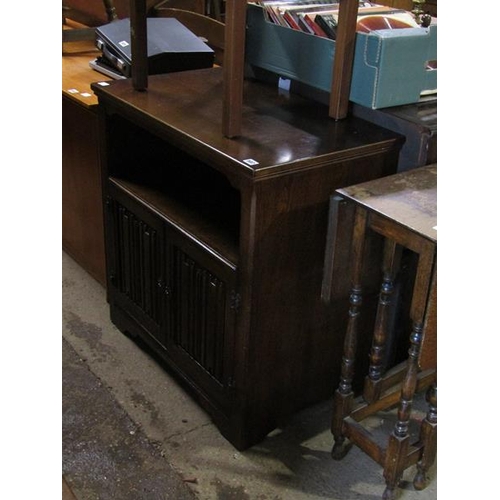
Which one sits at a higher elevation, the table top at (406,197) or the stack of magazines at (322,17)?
the stack of magazines at (322,17)

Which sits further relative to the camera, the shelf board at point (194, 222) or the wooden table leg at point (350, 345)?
the shelf board at point (194, 222)

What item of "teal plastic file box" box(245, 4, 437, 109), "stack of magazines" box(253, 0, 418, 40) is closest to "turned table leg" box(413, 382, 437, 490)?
"teal plastic file box" box(245, 4, 437, 109)

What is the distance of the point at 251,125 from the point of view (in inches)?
67.2

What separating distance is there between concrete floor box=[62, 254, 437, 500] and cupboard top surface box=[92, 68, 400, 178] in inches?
33.3

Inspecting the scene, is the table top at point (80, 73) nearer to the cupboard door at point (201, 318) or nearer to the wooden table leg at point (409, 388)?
the cupboard door at point (201, 318)

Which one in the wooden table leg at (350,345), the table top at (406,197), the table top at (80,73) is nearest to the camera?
the table top at (406,197)

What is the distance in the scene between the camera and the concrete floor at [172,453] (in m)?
1.73

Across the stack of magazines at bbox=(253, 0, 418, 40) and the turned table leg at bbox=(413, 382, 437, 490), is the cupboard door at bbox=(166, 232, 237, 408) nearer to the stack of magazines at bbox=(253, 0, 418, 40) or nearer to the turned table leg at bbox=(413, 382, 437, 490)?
the turned table leg at bbox=(413, 382, 437, 490)

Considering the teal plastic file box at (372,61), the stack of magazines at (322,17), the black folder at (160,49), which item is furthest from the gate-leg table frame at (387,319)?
the black folder at (160,49)

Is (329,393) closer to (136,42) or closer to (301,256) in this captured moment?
(301,256)

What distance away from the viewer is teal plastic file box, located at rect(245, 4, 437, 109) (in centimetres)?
162

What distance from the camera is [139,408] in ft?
6.64

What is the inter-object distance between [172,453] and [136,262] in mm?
619
